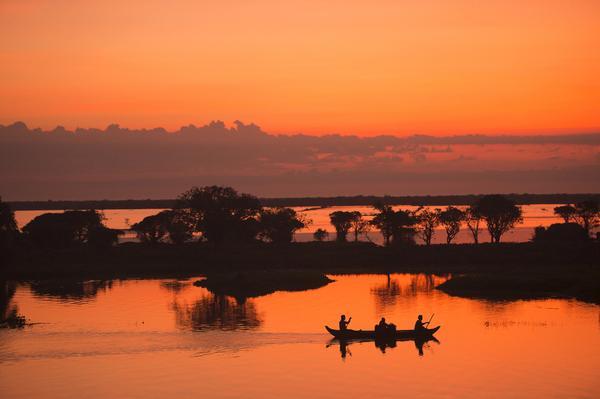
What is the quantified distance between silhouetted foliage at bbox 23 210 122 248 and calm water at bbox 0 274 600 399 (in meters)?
44.5

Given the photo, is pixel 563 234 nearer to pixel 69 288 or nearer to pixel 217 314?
pixel 69 288

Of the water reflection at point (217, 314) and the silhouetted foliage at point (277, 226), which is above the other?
the silhouetted foliage at point (277, 226)

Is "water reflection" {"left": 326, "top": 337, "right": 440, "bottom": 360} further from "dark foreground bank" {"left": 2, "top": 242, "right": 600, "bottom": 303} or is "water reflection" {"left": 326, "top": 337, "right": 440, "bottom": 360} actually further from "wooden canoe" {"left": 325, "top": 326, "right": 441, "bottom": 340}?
"dark foreground bank" {"left": 2, "top": 242, "right": 600, "bottom": 303}

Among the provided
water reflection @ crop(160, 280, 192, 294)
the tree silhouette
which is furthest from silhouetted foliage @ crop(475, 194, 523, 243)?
water reflection @ crop(160, 280, 192, 294)

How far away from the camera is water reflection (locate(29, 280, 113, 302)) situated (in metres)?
85.8

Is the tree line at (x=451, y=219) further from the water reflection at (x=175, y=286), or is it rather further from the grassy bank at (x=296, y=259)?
the water reflection at (x=175, y=286)

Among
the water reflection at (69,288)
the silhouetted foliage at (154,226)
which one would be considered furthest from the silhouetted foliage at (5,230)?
the silhouetted foliage at (154,226)

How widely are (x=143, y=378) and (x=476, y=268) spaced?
220ft

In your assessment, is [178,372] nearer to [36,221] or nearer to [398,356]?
[398,356]

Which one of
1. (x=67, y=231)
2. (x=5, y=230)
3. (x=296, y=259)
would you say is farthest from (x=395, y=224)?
(x=5, y=230)

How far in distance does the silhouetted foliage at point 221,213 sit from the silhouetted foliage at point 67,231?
42.9ft

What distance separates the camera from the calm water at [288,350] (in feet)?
146

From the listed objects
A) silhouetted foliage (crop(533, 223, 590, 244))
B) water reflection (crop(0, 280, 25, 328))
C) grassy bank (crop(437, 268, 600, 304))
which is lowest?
water reflection (crop(0, 280, 25, 328))

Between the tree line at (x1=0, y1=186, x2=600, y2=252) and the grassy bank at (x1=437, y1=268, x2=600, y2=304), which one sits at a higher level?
the tree line at (x1=0, y1=186, x2=600, y2=252)
